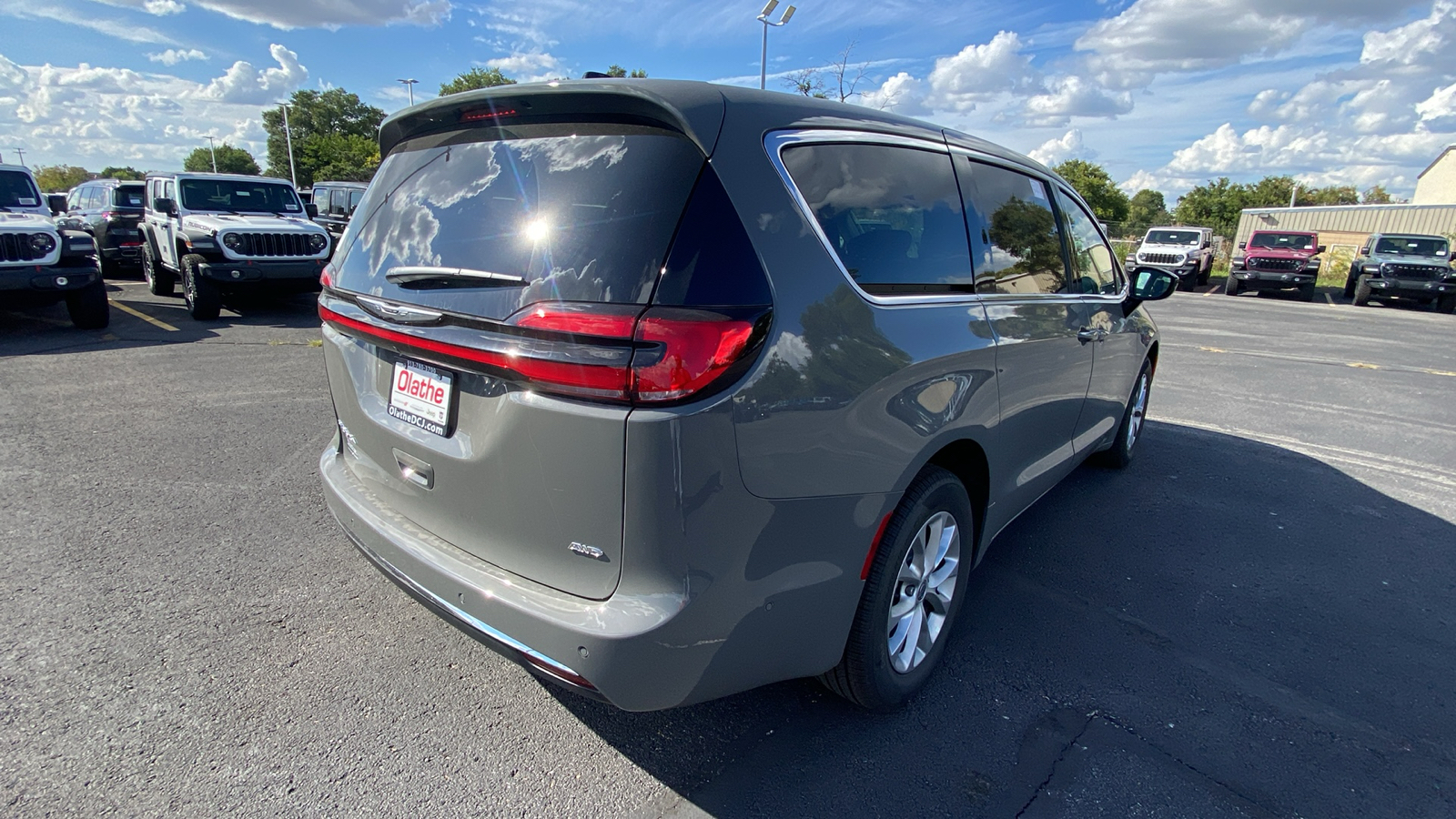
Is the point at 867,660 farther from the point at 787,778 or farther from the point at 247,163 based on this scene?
the point at 247,163

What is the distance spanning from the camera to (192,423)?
5.28 m

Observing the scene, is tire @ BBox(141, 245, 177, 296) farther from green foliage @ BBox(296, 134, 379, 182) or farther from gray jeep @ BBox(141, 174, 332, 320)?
green foliage @ BBox(296, 134, 379, 182)

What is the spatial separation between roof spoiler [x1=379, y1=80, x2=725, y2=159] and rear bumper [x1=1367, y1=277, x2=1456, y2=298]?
23.4 m

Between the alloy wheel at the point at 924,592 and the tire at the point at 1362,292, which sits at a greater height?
the tire at the point at 1362,292

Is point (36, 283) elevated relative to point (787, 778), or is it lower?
elevated

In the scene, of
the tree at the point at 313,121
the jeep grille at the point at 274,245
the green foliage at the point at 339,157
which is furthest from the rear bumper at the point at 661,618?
the tree at the point at 313,121

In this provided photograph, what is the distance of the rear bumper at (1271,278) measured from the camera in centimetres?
2048

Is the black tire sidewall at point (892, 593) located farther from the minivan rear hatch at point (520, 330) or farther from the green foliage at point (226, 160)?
the green foliage at point (226, 160)

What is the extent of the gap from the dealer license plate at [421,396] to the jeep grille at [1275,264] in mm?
24818

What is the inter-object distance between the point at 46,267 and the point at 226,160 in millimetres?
117442

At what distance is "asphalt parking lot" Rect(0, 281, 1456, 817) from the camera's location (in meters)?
2.13

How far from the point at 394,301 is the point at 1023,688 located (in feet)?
7.92

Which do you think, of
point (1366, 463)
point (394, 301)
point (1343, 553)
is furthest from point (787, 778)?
point (1366, 463)

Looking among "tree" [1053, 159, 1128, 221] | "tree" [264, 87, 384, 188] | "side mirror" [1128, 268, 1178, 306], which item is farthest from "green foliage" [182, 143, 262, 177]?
"side mirror" [1128, 268, 1178, 306]
